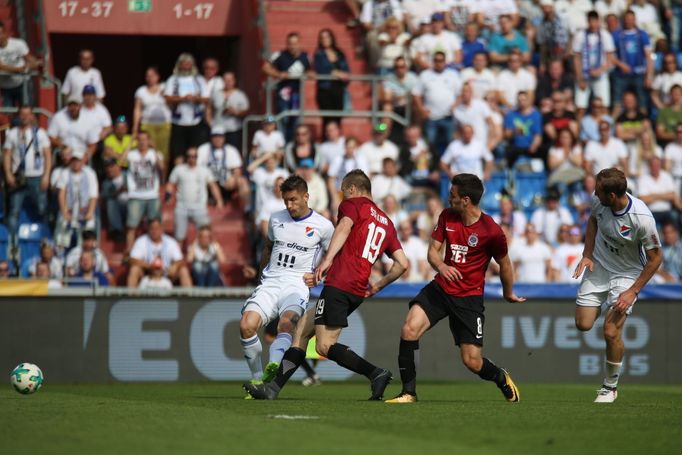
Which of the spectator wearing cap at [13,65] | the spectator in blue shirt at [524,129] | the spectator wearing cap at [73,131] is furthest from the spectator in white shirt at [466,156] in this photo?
the spectator wearing cap at [13,65]

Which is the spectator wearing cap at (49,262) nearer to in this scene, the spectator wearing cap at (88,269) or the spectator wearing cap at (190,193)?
the spectator wearing cap at (88,269)

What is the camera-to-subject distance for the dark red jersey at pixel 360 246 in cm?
1234

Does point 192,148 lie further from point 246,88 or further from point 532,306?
point 532,306

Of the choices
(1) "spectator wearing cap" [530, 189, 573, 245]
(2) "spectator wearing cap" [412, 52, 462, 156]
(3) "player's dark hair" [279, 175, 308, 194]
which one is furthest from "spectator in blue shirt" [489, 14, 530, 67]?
(3) "player's dark hair" [279, 175, 308, 194]

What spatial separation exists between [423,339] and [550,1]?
9.41 m

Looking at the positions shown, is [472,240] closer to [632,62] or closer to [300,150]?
[300,150]

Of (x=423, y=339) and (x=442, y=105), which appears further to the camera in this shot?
(x=442, y=105)

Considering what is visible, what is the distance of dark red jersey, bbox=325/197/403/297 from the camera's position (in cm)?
1234

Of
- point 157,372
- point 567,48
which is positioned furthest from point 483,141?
point 157,372

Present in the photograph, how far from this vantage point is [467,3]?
25.2 m

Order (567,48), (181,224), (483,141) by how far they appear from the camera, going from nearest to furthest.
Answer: (181,224) → (483,141) → (567,48)

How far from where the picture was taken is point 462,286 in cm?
1225

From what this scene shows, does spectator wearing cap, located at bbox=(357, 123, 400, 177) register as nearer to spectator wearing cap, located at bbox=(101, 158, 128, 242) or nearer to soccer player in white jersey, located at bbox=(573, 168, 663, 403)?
spectator wearing cap, located at bbox=(101, 158, 128, 242)

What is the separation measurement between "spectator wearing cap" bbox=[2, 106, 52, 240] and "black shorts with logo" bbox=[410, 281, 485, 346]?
10281 mm
